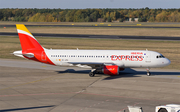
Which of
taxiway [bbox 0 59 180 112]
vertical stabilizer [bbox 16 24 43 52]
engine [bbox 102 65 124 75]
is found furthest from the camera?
vertical stabilizer [bbox 16 24 43 52]

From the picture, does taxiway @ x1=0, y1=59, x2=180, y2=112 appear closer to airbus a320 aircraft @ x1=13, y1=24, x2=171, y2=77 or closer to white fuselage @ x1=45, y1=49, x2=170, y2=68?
airbus a320 aircraft @ x1=13, y1=24, x2=171, y2=77

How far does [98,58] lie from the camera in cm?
3956

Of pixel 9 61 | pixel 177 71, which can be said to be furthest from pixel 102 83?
pixel 9 61

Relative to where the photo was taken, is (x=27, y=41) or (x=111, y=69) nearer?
(x=111, y=69)

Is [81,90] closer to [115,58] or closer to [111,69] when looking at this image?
[111,69]

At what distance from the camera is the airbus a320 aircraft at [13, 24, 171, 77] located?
127 ft

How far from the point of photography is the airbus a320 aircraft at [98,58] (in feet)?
127

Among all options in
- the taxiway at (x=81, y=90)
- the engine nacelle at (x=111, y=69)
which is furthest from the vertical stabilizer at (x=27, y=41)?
the engine nacelle at (x=111, y=69)

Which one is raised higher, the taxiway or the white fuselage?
the white fuselage

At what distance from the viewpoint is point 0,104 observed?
25391 mm

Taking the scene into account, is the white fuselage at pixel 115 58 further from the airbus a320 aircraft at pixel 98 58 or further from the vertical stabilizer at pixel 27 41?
→ the vertical stabilizer at pixel 27 41

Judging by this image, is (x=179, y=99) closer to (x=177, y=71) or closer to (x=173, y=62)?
(x=177, y=71)

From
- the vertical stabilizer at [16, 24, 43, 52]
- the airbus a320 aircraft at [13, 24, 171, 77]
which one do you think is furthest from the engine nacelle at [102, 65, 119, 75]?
the vertical stabilizer at [16, 24, 43, 52]

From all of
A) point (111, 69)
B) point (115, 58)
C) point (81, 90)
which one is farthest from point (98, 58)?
point (81, 90)
